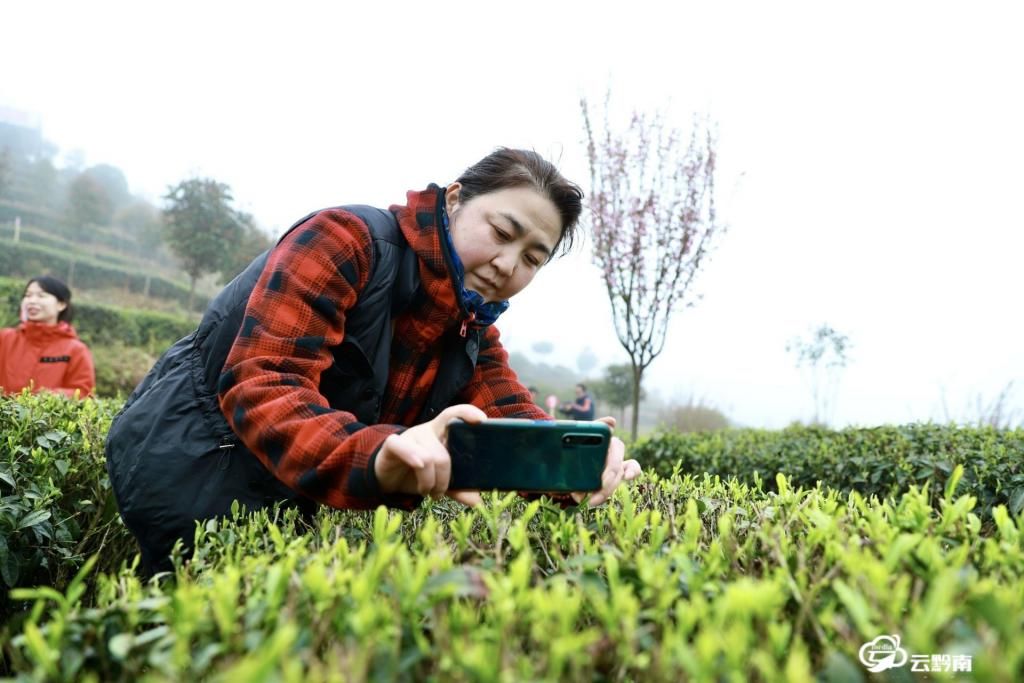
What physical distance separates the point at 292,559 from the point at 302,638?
13 centimetres

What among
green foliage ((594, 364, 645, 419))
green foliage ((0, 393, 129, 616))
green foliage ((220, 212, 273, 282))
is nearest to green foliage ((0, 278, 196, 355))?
green foliage ((220, 212, 273, 282))

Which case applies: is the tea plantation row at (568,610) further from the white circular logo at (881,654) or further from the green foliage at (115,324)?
the green foliage at (115,324)

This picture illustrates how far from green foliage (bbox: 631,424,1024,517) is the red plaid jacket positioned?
118cm

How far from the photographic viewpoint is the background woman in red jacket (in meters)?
4.93

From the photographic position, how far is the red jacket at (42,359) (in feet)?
16.2

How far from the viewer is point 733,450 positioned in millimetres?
4973

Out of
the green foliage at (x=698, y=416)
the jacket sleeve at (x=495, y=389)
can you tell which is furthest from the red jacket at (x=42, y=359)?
the green foliage at (x=698, y=416)

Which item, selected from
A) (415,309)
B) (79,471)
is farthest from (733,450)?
(79,471)

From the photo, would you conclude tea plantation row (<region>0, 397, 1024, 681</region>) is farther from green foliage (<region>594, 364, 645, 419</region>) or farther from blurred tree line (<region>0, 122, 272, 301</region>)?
green foliage (<region>594, 364, 645, 419</region>)

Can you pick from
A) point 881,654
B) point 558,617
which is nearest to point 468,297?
point 558,617

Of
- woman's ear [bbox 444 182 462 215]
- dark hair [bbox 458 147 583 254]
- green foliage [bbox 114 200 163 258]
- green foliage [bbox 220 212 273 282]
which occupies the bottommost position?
woman's ear [bbox 444 182 462 215]

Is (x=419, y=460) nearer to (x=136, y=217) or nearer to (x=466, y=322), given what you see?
(x=466, y=322)

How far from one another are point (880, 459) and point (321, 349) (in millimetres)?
3446

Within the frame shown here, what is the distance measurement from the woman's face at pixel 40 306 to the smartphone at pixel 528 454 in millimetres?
5065
